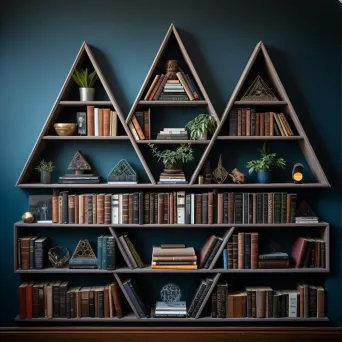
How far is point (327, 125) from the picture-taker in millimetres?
3828

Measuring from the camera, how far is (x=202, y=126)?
3.59 m

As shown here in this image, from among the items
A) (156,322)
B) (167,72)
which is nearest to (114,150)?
(167,72)

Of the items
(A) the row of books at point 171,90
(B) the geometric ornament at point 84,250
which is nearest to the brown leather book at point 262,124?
(A) the row of books at point 171,90

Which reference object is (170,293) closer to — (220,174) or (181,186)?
(181,186)

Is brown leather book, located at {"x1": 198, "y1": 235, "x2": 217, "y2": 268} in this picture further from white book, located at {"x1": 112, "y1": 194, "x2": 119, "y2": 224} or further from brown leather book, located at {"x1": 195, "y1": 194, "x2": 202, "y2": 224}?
white book, located at {"x1": 112, "y1": 194, "x2": 119, "y2": 224}

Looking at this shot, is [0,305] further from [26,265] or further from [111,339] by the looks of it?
[111,339]

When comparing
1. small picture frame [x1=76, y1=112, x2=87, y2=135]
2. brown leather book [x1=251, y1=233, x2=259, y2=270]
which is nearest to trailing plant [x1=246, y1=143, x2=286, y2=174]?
brown leather book [x1=251, y1=233, x2=259, y2=270]

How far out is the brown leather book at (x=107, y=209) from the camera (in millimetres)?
3639

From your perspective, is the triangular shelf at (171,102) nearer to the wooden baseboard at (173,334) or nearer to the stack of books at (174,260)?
the stack of books at (174,260)

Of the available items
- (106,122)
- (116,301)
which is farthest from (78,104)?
(116,301)

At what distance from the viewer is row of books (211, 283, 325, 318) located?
3.68 m

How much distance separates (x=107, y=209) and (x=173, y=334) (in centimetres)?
119

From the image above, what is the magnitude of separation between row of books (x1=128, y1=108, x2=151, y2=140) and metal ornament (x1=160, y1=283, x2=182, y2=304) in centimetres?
127

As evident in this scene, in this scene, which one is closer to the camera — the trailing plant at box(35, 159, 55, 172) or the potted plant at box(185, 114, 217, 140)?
the potted plant at box(185, 114, 217, 140)
